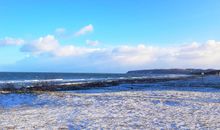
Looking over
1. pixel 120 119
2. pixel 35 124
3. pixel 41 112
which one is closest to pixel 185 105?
pixel 120 119

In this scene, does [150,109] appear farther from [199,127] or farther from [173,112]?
[199,127]

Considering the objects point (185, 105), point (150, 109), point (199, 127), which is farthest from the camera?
point (185, 105)

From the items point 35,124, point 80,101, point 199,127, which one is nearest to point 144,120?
point 199,127

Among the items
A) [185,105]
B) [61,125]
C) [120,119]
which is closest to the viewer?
[61,125]

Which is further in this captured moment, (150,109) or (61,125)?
(150,109)

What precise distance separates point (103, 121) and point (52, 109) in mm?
5404

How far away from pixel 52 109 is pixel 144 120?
Answer: 20.9ft

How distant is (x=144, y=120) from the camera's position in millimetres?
16016

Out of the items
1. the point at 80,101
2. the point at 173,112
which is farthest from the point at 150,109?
the point at 80,101

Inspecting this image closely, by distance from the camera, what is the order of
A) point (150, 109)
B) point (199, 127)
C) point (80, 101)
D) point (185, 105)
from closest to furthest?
point (199, 127)
point (150, 109)
point (185, 105)
point (80, 101)

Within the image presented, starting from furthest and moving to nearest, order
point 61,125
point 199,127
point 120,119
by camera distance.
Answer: point 120,119, point 61,125, point 199,127

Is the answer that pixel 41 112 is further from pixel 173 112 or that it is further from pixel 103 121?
pixel 173 112

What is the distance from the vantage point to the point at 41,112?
19.4 meters

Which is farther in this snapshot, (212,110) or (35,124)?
(212,110)
